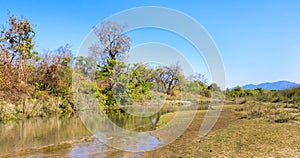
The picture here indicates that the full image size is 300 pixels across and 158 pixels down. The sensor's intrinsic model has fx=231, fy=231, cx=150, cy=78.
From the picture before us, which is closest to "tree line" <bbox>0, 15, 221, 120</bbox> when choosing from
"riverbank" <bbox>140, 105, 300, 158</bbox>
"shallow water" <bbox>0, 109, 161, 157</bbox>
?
"shallow water" <bbox>0, 109, 161, 157</bbox>

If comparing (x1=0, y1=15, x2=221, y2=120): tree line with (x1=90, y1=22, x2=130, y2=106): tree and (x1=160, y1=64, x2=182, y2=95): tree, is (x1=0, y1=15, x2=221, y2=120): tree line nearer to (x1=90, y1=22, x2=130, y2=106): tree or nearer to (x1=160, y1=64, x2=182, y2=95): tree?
(x1=90, y1=22, x2=130, y2=106): tree

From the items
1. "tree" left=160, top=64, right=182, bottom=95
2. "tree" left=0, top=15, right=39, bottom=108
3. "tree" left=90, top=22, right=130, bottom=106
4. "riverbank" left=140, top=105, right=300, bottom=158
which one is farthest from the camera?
"tree" left=160, top=64, right=182, bottom=95

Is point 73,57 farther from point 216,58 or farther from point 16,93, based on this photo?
point 216,58

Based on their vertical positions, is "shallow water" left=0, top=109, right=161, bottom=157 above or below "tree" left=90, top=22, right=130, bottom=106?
below

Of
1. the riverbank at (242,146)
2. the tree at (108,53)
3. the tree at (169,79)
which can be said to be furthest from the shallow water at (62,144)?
the tree at (169,79)

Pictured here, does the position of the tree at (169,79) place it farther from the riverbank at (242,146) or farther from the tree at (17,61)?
the riverbank at (242,146)

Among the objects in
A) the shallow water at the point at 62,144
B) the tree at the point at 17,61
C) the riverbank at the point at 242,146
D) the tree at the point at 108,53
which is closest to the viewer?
the riverbank at the point at 242,146

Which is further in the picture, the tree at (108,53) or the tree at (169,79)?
the tree at (169,79)

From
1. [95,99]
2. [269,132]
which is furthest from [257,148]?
[95,99]

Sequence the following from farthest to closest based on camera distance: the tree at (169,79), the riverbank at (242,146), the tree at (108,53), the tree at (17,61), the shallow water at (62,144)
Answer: the tree at (169,79) → the tree at (108,53) → the tree at (17,61) → the shallow water at (62,144) → the riverbank at (242,146)

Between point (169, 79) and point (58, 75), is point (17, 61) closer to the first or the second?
point (58, 75)

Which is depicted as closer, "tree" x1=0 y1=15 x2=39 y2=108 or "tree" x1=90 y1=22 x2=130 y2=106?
"tree" x1=0 y1=15 x2=39 y2=108

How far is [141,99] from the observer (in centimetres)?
2792

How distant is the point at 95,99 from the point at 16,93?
22.8ft
